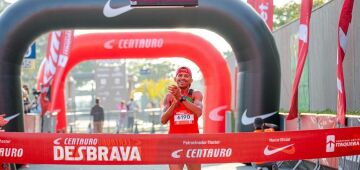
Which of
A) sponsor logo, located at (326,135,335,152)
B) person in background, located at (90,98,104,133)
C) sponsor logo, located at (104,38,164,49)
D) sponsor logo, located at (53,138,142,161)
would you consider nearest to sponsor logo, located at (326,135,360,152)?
sponsor logo, located at (326,135,335,152)

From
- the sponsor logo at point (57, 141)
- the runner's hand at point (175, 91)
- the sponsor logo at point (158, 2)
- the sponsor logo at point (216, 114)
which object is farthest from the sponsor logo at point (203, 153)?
the sponsor logo at point (216, 114)

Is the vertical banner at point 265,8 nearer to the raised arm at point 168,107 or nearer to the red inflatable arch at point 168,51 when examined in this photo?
the red inflatable arch at point 168,51

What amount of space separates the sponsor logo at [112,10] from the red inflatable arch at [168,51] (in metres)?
6.28

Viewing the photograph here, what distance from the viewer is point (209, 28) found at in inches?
538

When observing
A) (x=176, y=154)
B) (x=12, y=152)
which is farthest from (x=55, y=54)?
(x=176, y=154)

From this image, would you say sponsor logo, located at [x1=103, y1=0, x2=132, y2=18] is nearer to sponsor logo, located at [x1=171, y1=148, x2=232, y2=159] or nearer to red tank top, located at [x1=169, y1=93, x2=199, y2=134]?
red tank top, located at [x1=169, y1=93, x2=199, y2=134]

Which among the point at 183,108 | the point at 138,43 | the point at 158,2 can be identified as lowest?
the point at 183,108

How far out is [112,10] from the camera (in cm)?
1298

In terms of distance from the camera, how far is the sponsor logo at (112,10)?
42.5ft

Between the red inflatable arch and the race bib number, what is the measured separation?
11.9 meters

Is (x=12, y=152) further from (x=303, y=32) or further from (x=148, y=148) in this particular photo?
(x=303, y=32)

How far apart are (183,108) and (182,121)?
0.50 feet

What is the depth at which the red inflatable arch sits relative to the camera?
18.7m

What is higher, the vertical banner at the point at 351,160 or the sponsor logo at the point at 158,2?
the sponsor logo at the point at 158,2
